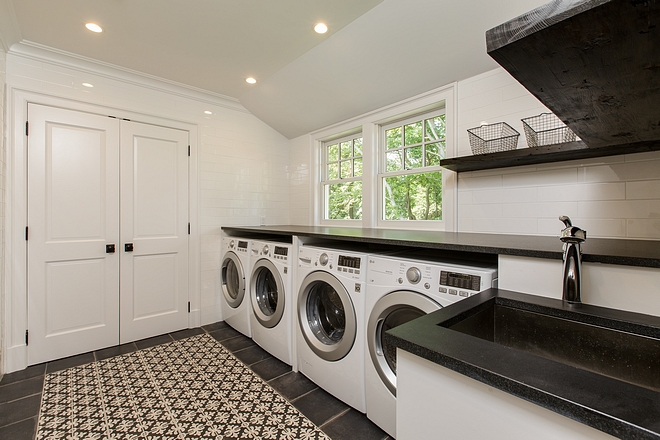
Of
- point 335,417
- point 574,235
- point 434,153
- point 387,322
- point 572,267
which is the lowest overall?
point 335,417

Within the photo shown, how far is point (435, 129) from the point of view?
8.27 feet

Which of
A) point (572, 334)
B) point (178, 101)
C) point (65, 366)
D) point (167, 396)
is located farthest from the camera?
point (178, 101)

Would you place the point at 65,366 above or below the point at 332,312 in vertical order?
below

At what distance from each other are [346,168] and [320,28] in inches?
59.5

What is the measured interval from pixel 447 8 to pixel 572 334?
181 centimetres

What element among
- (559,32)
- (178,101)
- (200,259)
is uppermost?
(178,101)

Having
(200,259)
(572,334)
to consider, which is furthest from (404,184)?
(200,259)

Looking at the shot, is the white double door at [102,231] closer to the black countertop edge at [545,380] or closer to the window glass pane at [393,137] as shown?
the window glass pane at [393,137]

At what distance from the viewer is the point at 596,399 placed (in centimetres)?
45

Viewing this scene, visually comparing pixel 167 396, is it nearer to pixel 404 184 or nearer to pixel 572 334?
pixel 572 334

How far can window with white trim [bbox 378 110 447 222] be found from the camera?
2502 mm

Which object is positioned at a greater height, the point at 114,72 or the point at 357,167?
the point at 114,72

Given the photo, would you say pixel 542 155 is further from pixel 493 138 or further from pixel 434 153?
pixel 434 153

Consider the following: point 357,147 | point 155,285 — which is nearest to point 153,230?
point 155,285
